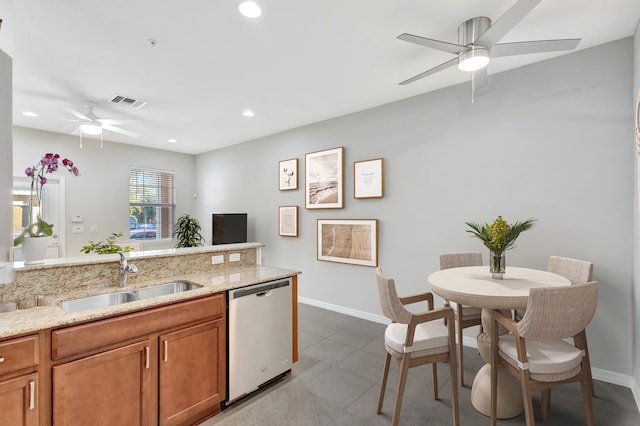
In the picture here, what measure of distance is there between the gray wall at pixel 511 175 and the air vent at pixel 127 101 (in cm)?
222

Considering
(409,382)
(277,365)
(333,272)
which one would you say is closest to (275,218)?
(333,272)

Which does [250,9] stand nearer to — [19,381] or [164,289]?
[164,289]

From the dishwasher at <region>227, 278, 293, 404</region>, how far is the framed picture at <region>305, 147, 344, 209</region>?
6.34 ft

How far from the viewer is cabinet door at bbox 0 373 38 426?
1.35 metres

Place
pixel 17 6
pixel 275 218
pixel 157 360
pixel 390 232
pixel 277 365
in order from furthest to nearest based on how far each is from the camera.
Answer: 1. pixel 275 218
2. pixel 390 232
3. pixel 277 365
4. pixel 17 6
5. pixel 157 360

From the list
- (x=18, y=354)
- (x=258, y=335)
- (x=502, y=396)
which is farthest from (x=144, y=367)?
(x=502, y=396)

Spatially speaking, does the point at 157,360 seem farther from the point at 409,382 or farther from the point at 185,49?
the point at 185,49

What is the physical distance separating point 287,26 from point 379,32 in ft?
2.27

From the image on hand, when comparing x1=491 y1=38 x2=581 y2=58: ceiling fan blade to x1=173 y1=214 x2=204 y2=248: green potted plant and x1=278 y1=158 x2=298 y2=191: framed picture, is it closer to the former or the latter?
x1=278 y1=158 x2=298 y2=191: framed picture

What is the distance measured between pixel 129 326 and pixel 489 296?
6.81 ft

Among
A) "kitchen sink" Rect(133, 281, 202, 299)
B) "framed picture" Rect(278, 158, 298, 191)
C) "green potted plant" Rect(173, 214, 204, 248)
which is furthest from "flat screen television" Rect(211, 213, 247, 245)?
"kitchen sink" Rect(133, 281, 202, 299)

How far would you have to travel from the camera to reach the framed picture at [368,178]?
3.83 meters

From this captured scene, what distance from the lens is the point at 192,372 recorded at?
199 centimetres

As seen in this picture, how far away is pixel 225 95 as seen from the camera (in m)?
3.54
